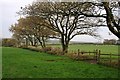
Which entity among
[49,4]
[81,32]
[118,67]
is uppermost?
[49,4]

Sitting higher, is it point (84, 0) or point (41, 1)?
point (41, 1)

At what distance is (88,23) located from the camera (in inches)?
1467

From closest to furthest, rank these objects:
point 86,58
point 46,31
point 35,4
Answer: point 86,58
point 35,4
point 46,31

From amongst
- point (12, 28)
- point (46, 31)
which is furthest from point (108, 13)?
point (12, 28)

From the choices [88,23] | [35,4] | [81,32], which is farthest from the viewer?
[81,32]

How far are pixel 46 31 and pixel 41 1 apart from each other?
19501 mm

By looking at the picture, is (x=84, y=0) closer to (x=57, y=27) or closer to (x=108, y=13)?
(x=108, y=13)

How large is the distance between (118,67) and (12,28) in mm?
55252

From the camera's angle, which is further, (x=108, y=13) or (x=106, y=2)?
(x=108, y=13)

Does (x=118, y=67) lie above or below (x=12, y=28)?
below

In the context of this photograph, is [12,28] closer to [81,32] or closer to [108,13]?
[81,32]

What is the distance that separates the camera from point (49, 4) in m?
28.4

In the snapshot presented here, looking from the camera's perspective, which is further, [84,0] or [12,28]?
[12,28]

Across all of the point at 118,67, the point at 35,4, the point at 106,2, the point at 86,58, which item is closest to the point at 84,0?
the point at 106,2
